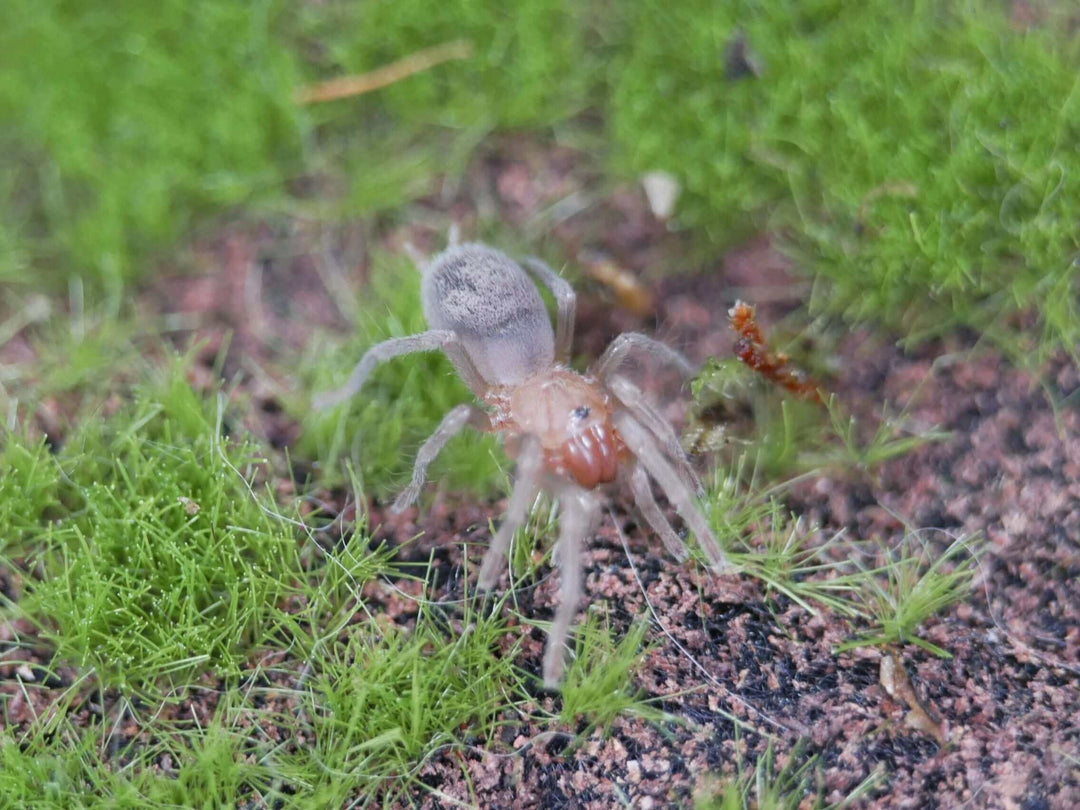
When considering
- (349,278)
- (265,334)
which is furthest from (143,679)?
(349,278)

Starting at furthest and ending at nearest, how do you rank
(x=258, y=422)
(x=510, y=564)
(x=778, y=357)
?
(x=258, y=422) → (x=778, y=357) → (x=510, y=564)

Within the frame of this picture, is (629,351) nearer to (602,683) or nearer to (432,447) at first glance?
(432,447)

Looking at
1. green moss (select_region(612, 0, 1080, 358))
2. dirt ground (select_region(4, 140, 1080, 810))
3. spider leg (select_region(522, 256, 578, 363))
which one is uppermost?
green moss (select_region(612, 0, 1080, 358))

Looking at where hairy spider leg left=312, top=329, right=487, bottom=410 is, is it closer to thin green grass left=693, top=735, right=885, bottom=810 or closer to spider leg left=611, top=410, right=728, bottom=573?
spider leg left=611, top=410, right=728, bottom=573

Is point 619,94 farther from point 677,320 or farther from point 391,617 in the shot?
point 391,617

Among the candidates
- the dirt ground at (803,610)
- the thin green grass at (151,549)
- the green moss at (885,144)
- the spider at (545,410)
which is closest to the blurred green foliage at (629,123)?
the green moss at (885,144)

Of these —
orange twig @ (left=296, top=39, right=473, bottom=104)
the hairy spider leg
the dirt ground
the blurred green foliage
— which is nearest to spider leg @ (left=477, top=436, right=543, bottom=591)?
the dirt ground
